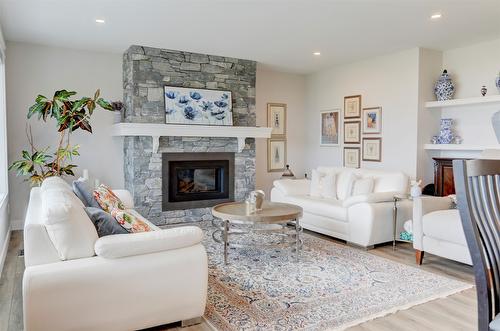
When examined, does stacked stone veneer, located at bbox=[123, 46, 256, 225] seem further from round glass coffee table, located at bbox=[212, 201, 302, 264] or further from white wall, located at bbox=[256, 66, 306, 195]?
round glass coffee table, located at bbox=[212, 201, 302, 264]

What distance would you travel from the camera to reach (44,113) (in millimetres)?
4789

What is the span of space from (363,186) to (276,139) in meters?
2.87

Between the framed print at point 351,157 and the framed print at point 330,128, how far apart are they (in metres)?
0.31

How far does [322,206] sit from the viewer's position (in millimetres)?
4938

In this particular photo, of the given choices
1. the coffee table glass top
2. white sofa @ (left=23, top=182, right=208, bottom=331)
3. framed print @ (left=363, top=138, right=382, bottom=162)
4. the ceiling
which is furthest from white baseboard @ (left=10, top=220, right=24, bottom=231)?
framed print @ (left=363, top=138, right=382, bottom=162)

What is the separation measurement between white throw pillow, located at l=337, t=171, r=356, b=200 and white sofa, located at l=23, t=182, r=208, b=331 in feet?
10.2

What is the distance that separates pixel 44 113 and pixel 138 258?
132 inches

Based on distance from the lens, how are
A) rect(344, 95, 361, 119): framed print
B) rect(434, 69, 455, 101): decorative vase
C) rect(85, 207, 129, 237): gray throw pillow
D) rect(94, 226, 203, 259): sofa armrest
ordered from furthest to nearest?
rect(344, 95, 361, 119): framed print, rect(434, 69, 455, 101): decorative vase, rect(85, 207, 129, 237): gray throw pillow, rect(94, 226, 203, 259): sofa armrest

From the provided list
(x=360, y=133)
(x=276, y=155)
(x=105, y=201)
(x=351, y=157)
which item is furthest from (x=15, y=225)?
(x=360, y=133)

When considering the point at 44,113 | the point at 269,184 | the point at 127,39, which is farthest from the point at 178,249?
the point at 269,184

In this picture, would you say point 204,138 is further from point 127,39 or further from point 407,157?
point 407,157

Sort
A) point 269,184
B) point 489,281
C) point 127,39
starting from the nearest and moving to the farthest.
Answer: point 489,281 < point 127,39 < point 269,184

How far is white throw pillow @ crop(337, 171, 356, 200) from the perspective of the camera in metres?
5.14

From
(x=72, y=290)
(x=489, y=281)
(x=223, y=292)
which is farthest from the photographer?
(x=223, y=292)
